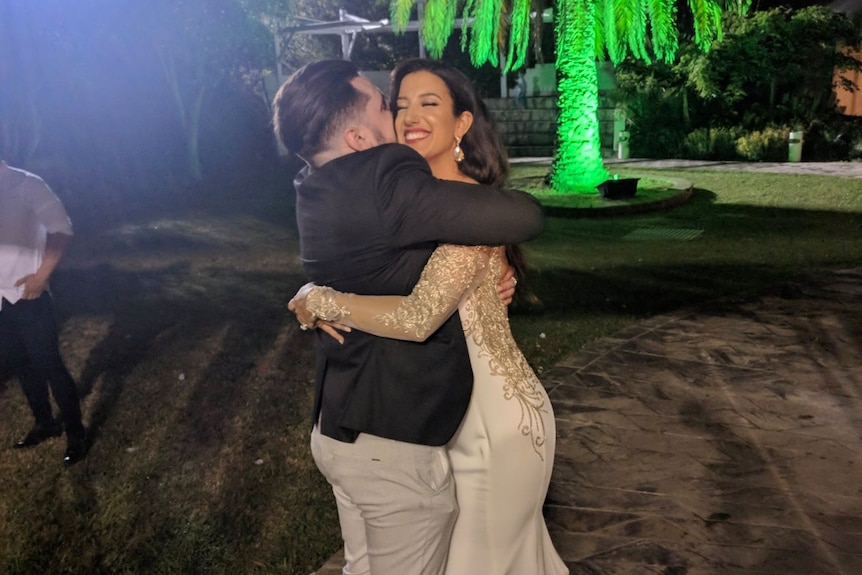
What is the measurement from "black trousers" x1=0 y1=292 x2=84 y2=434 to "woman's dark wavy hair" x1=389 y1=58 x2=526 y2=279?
2.85m

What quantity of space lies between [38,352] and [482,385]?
10.3 ft

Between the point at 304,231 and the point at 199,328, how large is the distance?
5.04 meters

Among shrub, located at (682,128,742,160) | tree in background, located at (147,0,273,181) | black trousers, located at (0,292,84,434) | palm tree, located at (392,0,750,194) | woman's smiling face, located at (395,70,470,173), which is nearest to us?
woman's smiling face, located at (395,70,470,173)

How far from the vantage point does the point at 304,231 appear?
Answer: 1797 mm

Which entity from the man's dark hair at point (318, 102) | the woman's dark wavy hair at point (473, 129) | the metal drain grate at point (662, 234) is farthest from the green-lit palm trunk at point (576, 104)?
the man's dark hair at point (318, 102)

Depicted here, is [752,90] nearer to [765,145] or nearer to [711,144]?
[711,144]

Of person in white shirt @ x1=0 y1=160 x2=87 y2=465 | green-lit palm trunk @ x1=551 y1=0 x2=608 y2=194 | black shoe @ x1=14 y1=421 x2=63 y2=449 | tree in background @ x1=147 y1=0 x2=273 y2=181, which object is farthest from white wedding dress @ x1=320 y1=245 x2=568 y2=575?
tree in background @ x1=147 y1=0 x2=273 y2=181

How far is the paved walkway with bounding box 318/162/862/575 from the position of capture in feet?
10.1

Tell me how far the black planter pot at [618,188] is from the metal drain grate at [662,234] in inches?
66.7

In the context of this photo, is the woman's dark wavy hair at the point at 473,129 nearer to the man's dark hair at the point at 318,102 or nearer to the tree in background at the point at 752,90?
the man's dark hair at the point at 318,102

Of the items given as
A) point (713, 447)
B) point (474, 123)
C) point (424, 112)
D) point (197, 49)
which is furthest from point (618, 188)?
point (424, 112)

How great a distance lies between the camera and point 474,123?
2.21 meters

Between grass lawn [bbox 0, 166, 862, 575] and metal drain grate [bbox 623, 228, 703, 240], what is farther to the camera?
metal drain grate [bbox 623, 228, 703, 240]

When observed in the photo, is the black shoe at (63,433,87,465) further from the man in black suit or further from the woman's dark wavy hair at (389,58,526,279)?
the woman's dark wavy hair at (389,58,526,279)
